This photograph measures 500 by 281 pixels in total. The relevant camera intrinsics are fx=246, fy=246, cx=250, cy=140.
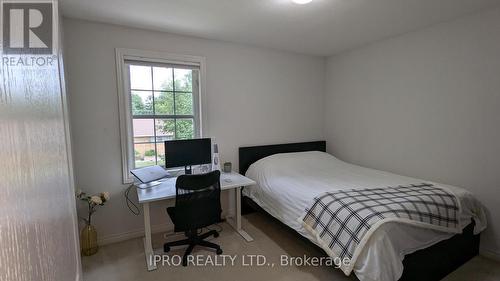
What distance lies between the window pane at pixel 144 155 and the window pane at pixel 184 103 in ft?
1.78

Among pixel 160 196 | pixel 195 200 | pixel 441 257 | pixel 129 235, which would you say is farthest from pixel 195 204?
pixel 441 257

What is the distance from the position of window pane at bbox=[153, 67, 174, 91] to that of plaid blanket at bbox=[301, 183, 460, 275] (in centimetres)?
218

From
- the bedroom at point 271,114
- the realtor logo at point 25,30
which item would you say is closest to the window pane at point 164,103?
the bedroom at point 271,114

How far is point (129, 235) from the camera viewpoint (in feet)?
9.34

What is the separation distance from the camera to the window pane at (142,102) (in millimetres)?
2867

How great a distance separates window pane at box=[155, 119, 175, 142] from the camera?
3.01m

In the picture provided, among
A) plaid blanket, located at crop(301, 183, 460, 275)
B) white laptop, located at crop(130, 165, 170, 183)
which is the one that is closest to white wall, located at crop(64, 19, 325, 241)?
white laptop, located at crop(130, 165, 170, 183)

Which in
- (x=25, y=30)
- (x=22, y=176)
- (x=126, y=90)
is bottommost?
(x=22, y=176)

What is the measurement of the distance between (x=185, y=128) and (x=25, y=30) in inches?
114

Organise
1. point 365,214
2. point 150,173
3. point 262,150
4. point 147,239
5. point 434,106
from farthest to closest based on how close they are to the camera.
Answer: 1. point 262,150
2. point 434,106
3. point 150,173
4. point 147,239
5. point 365,214

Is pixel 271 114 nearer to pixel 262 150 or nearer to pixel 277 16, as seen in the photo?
pixel 262 150

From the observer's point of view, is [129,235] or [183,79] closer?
[129,235]

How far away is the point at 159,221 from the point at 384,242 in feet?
8.03

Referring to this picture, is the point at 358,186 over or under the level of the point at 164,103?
under
